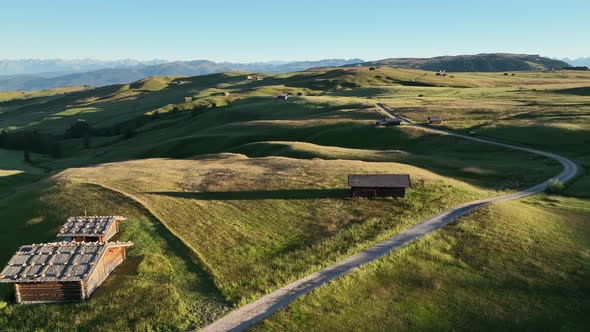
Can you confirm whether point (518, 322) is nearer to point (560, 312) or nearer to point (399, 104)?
point (560, 312)

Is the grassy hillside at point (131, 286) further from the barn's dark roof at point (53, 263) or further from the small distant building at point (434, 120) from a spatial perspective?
the small distant building at point (434, 120)

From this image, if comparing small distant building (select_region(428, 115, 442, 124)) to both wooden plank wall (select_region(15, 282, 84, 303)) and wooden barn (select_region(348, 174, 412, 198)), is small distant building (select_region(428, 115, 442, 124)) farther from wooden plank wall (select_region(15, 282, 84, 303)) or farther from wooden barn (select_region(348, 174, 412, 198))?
wooden plank wall (select_region(15, 282, 84, 303))

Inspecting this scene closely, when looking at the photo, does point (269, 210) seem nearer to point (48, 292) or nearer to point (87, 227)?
point (87, 227)

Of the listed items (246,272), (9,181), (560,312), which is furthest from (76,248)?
(9,181)

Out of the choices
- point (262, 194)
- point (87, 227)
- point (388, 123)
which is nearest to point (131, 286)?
point (87, 227)

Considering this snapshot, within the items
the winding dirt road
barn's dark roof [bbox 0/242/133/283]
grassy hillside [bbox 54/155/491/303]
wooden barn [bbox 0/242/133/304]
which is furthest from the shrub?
wooden barn [bbox 0/242/133/304]

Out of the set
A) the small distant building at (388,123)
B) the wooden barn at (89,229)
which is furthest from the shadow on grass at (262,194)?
the small distant building at (388,123)

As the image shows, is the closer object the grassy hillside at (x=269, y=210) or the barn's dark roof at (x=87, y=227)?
the grassy hillside at (x=269, y=210)
